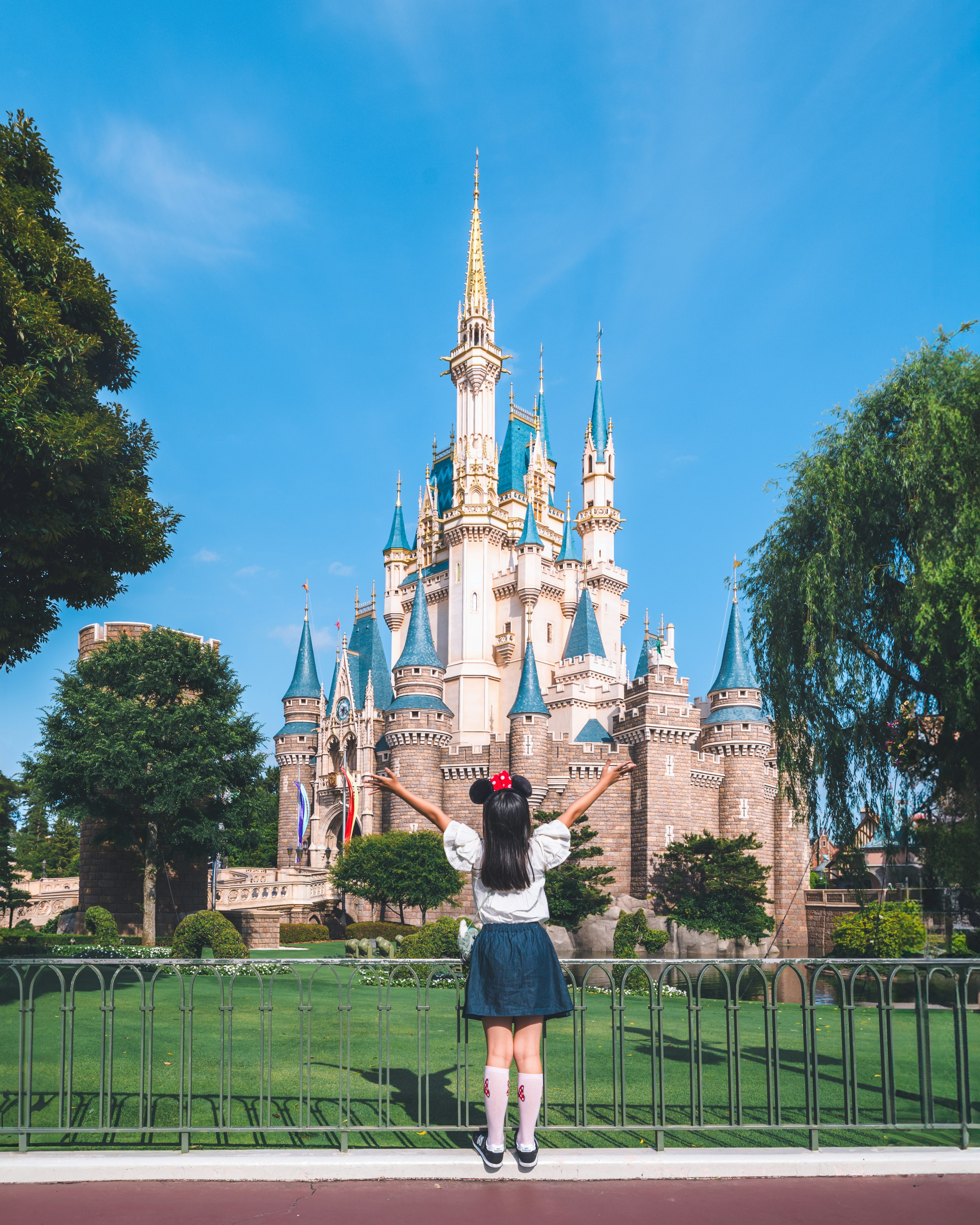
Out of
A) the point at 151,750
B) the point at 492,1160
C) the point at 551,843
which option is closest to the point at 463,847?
the point at 551,843

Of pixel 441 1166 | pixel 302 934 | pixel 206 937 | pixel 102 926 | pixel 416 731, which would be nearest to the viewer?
pixel 441 1166

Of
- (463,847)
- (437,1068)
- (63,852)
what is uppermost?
(463,847)

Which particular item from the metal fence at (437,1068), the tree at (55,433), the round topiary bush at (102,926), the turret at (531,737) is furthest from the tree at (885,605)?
the turret at (531,737)

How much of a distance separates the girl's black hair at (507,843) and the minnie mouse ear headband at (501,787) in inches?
0.7

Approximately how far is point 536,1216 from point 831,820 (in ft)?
30.1

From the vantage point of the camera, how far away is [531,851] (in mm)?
5133

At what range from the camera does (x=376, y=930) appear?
33094mm

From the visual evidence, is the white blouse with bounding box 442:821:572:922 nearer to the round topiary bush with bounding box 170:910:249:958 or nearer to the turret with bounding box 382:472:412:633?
the round topiary bush with bounding box 170:910:249:958

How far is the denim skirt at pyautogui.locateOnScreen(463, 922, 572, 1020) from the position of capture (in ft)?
15.9

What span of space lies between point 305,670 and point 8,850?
2205 cm

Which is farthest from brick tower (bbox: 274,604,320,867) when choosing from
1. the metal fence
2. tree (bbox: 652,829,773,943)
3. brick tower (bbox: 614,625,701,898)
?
the metal fence

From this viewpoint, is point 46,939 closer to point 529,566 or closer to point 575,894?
point 575,894

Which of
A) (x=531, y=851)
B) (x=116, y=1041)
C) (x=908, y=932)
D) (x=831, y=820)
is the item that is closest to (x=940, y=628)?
(x=831, y=820)

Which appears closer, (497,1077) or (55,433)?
(497,1077)
